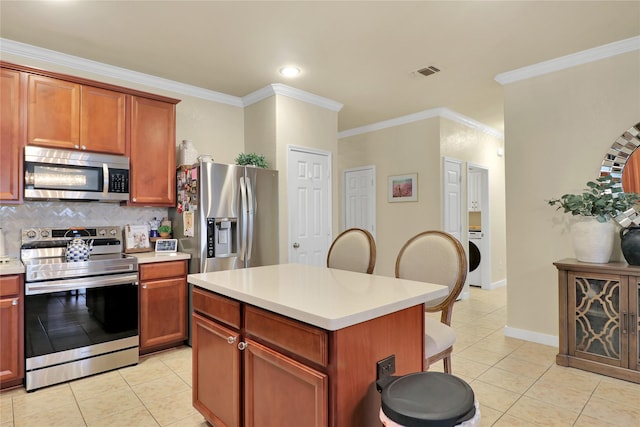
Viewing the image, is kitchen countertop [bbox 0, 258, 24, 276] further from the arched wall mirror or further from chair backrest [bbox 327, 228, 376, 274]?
the arched wall mirror

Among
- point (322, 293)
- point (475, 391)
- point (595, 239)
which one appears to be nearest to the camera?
point (322, 293)

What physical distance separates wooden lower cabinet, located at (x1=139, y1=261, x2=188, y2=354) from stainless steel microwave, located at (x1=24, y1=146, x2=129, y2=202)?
74 centimetres

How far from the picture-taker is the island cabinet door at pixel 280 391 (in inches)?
47.4

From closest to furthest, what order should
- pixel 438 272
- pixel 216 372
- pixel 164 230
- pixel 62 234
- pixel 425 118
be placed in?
pixel 216 372
pixel 438 272
pixel 62 234
pixel 164 230
pixel 425 118

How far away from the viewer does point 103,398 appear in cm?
241

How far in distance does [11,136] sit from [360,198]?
4349mm

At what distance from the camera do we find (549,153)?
342 centimetres

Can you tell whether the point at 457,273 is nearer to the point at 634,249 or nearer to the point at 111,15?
the point at 634,249

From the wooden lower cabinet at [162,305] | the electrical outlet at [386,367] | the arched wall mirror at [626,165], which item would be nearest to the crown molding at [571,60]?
the arched wall mirror at [626,165]

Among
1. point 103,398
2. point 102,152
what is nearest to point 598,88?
point 102,152

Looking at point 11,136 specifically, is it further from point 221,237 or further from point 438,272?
point 438,272

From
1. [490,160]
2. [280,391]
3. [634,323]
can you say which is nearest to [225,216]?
[280,391]

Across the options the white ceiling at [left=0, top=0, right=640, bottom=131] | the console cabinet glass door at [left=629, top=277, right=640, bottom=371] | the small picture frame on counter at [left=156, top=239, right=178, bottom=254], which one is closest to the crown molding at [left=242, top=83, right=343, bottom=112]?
the white ceiling at [left=0, top=0, right=640, bottom=131]

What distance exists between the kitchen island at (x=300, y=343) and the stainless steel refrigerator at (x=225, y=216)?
1400 millimetres
